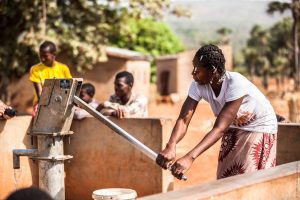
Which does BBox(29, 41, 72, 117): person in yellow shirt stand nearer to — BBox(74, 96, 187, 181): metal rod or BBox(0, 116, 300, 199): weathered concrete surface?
BBox(0, 116, 300, 199): weathered concrete surface

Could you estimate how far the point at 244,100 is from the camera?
344 cm

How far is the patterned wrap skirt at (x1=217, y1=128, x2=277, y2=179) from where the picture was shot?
3.55 meters

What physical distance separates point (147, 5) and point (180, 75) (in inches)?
558

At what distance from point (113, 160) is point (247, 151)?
7.62ft

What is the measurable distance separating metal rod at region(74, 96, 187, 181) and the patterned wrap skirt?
0.57m

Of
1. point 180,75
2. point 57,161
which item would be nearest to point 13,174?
point 57,161

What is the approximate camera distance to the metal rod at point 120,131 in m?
3.16

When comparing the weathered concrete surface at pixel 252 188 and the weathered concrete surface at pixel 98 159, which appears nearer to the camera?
the weathered concrete surface at pixel 252 188

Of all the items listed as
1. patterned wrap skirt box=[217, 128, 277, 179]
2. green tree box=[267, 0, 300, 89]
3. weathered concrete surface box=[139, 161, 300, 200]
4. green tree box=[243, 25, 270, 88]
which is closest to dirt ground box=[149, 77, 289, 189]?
patterned wrap skirt box=[217, 128, 277, 179]

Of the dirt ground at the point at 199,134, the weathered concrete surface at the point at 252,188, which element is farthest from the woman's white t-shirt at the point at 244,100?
the dirt ground at the point at 199,134

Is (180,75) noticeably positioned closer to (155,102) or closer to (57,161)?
(155,102)

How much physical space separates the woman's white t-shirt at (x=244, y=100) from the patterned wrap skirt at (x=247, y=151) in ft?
0.15

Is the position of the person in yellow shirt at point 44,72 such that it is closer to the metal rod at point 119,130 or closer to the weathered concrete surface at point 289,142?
the weathered concrete surface at point 289,142

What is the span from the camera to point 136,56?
1964 cm
